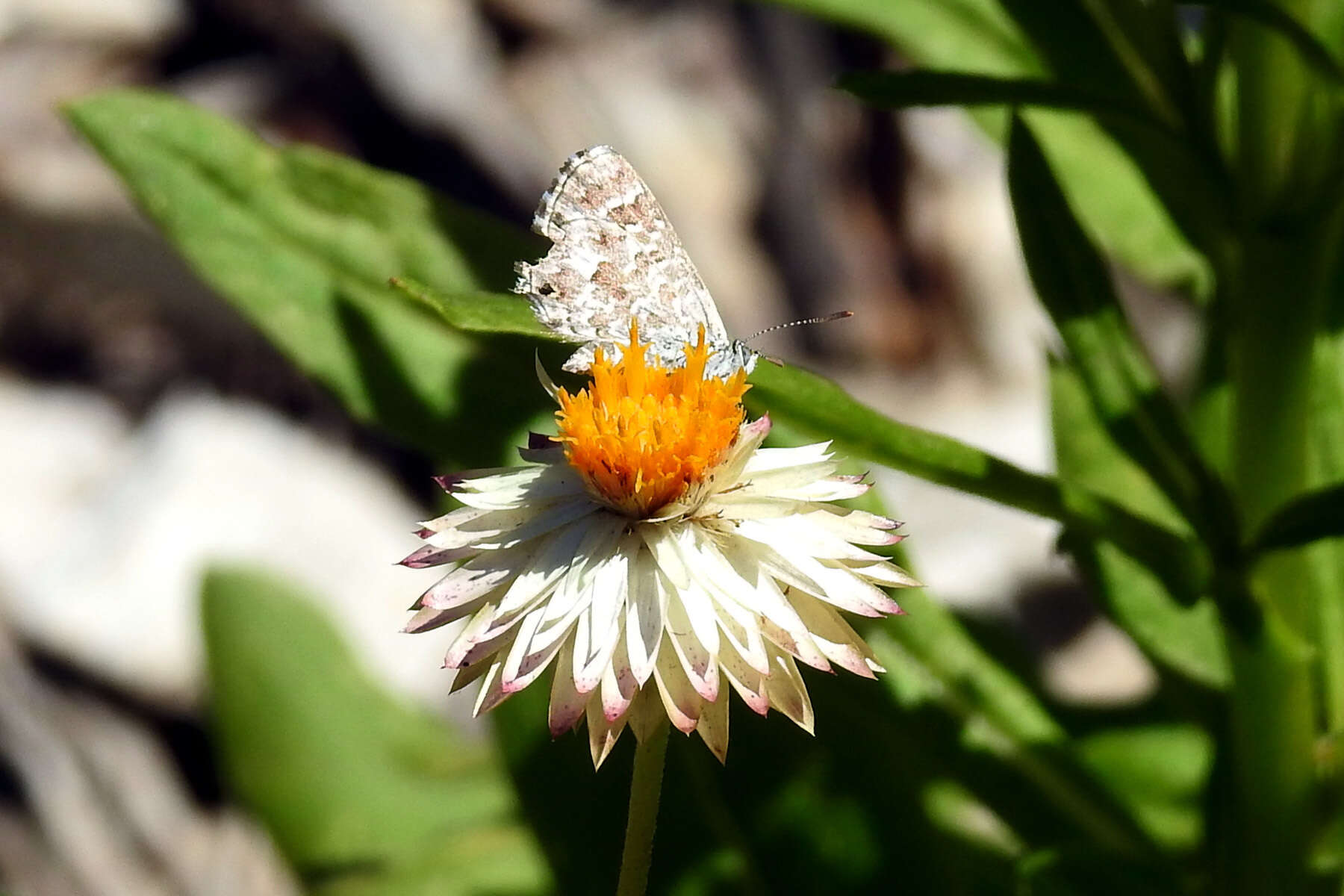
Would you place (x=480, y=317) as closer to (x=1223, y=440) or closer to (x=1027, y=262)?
(x=1027, y=262)

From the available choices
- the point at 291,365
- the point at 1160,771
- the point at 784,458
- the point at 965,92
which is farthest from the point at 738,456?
the point at 291,365

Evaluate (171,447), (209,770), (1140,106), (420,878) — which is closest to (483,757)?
(420,878)

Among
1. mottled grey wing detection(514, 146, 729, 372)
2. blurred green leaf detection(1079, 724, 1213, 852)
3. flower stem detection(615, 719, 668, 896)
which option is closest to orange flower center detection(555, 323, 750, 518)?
mottled grey wing detection(514, 146, 729, 372)

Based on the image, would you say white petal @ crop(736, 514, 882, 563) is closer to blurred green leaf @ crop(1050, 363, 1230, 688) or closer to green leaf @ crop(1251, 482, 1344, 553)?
green leaf @ crop(1251, 482, 1344, 553)

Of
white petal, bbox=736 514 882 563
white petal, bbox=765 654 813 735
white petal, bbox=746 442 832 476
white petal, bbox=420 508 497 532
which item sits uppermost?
white petal, bbox=746 442 832 476

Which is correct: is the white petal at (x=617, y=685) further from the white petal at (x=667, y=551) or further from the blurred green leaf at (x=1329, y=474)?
the blurred green leaf at (x=1329, y=474)

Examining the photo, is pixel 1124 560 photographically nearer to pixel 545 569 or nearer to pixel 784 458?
pixel 784 458
